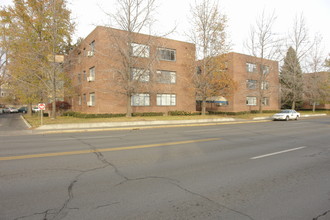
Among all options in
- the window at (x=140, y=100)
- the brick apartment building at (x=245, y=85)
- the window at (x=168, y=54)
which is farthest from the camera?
the brick apartment building at (x=245, y=85)

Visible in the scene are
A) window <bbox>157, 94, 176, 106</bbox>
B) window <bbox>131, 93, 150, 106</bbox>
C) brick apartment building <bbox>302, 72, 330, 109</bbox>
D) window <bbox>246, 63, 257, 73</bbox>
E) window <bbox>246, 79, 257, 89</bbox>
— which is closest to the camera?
window <bbox>131, 93, 150, 106</bbox>

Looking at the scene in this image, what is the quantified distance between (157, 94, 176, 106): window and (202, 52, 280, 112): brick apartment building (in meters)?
7.83

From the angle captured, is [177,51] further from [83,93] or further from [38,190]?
[38,190]

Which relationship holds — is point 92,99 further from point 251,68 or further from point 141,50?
point 251,68

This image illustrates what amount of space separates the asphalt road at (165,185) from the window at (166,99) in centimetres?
2238

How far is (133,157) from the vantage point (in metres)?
7.12

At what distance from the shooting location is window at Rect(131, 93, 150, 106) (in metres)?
27.7

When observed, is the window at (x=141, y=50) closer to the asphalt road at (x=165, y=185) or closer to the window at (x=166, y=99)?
the window at (x=166, y=99)

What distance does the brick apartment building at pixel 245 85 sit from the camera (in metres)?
36.7

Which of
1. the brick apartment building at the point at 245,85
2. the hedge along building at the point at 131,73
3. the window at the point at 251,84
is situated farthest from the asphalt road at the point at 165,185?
the window at the point at 251,84

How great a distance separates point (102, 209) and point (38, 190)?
1.72 m

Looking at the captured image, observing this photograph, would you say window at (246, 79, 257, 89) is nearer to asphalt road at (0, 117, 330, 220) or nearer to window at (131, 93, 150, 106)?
window at (131, 93, 150, 106)

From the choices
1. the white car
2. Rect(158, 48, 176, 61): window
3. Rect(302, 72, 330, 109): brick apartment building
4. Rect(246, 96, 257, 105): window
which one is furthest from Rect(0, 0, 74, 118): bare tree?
Rect(302, 72, 330, 109): brick apartment building

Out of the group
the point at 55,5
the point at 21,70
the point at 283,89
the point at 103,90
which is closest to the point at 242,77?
the point at 283,89
